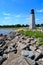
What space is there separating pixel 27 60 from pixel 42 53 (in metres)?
1.91

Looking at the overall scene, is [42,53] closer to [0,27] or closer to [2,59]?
[2,59]

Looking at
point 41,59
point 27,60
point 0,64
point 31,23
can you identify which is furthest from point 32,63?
point 31,23

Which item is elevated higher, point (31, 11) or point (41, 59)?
point (31, 11)

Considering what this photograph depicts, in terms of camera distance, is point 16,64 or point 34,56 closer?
point 16,64

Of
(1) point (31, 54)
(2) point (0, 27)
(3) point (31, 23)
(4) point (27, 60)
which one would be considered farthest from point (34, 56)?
(2) point (0, 27)

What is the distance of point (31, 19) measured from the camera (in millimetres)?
35500

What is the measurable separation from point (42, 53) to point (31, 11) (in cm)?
2787

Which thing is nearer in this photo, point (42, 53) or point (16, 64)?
point (16, 64)

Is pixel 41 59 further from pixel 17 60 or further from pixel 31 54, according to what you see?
pixel 17 60

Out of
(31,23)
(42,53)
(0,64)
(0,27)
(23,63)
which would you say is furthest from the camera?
(0,27)

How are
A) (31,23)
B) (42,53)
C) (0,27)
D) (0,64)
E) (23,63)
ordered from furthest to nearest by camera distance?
(0,27) → (31,23) → (42,53) → (0,64) → (23,63)

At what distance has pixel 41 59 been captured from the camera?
800cm

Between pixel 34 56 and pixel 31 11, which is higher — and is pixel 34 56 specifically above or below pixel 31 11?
below

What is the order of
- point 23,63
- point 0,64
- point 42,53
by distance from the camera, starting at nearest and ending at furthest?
point 23,63 < point 0,64 < point 42,53
